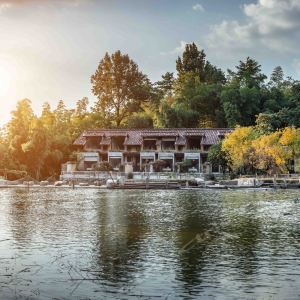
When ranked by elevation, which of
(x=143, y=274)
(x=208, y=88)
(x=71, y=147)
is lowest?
(x=143, y=274)

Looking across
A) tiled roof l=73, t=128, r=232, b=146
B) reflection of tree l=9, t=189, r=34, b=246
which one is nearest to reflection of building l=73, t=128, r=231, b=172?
tiled roof l=73, t=128, r=232, b=146

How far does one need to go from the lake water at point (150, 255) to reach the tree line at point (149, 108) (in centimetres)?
4446

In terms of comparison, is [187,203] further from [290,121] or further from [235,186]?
[290,121]

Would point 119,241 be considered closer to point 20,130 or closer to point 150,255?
point 150,255

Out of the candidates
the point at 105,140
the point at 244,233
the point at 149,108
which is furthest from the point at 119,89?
the point at 244,233

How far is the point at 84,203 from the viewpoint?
134 feet

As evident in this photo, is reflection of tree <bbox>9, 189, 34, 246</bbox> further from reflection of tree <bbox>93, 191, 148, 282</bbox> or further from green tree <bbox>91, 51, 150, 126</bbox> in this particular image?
green tree <bbox>91, 51, 150, 126</bbox>

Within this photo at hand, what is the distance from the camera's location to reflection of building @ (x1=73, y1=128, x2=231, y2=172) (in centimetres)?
7775

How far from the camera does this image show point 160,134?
8031 centimetres

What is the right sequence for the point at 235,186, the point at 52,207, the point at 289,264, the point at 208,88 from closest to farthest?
1. the point at 289,264
2. the point at 52,207
3. the point at 235,186
4. the point at 208,88

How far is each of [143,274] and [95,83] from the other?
89761 mm

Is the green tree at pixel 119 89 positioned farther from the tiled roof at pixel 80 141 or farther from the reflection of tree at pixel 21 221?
the reflection of tree at pixel 21 221

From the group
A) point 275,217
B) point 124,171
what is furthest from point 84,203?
point 124,171

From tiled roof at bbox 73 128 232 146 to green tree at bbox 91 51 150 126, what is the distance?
1725cm
